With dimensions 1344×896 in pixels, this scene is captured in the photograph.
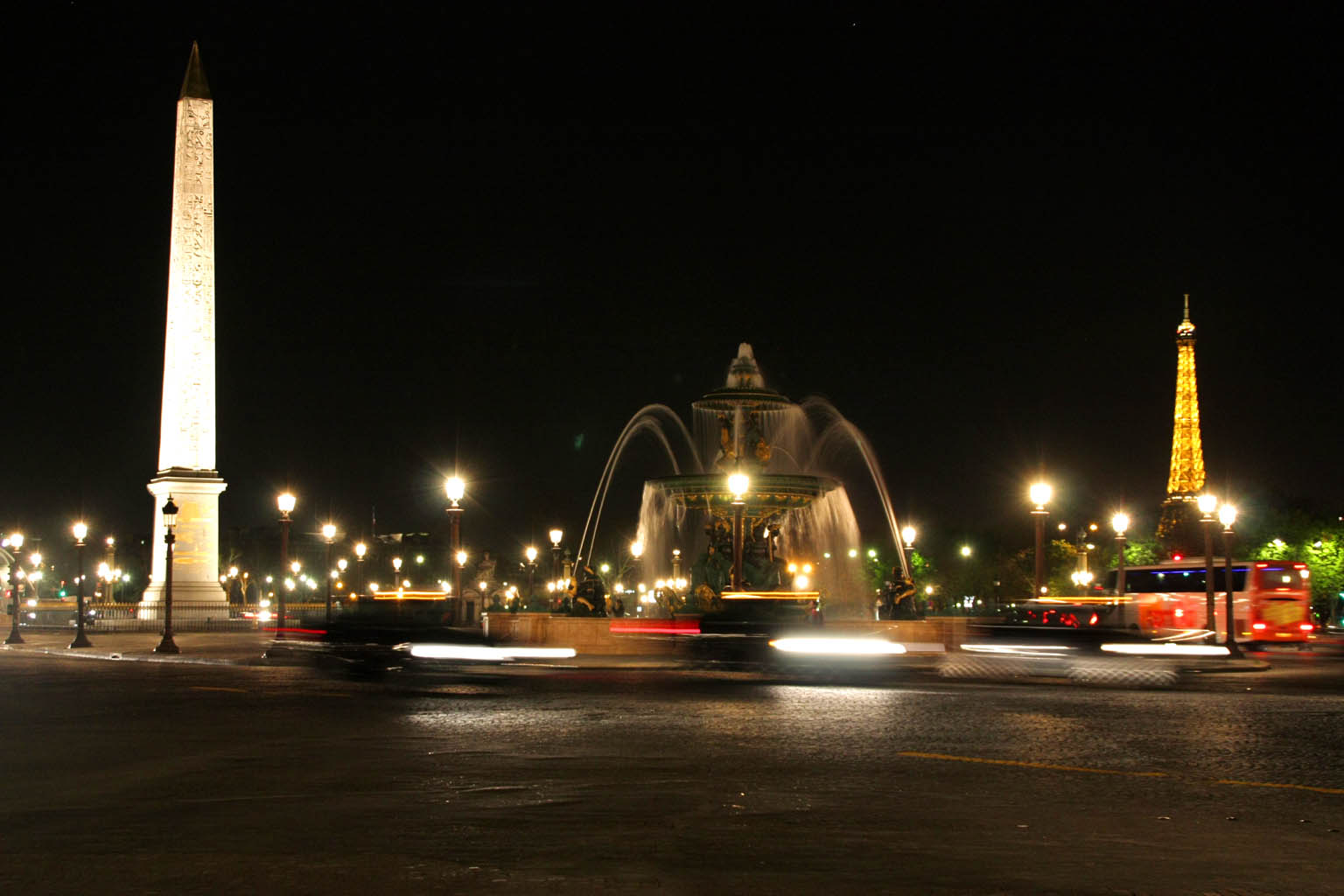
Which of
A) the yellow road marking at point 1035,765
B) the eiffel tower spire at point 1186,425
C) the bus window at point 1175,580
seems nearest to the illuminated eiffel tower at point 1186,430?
A: the eiffel tower spire at point 1186,425

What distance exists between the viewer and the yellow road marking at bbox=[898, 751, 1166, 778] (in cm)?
1129

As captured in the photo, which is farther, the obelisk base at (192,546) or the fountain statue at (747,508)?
the obelisk base at (192,546)

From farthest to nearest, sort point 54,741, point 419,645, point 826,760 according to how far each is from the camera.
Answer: point 419,645 < point 54,741 < point 826,760

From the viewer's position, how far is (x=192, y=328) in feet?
152

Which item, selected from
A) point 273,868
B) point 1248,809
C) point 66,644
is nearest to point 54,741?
point 273,868

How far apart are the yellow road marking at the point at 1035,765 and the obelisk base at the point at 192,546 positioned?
3835 centimetres

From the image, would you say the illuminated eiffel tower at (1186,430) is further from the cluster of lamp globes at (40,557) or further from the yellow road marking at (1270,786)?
the yellow road marking at (1270,786)

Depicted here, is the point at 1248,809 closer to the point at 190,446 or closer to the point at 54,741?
the point at 54,741

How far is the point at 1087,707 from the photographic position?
1761 cm

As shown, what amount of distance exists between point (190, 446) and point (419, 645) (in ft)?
84.0

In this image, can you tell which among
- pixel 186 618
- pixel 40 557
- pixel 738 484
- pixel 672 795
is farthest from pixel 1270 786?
pixel 40 557

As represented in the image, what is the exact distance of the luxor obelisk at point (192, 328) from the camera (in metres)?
46.2

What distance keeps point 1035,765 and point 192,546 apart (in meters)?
41.1

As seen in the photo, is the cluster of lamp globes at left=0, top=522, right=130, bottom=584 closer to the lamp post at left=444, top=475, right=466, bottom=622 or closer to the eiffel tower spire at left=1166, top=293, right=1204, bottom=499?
the lamp post at left=444, top=475, right=466, bottom=622
